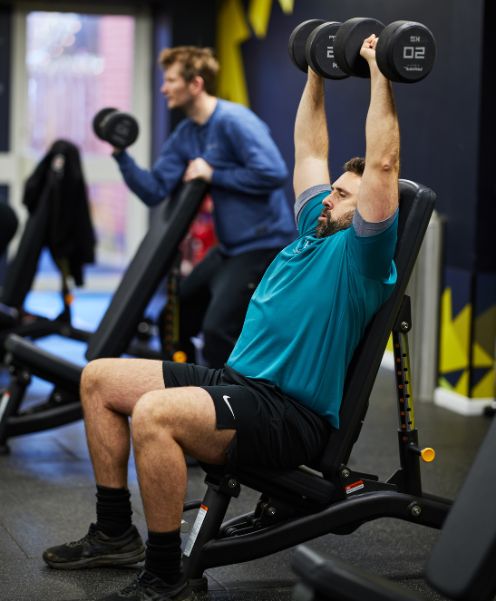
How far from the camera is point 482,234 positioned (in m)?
4.71

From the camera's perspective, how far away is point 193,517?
3215 mm

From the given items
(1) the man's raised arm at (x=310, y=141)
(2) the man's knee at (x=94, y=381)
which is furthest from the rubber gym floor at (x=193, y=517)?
(1) the man's raised arm at (x=310, y=141)

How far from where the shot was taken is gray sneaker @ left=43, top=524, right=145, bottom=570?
2715 millimetres

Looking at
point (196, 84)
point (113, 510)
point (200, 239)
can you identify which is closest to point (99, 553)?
point (113, 510)

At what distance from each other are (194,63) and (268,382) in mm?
1870

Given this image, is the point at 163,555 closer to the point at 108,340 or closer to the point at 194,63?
the point at 108,340

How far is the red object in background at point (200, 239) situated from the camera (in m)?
6.98

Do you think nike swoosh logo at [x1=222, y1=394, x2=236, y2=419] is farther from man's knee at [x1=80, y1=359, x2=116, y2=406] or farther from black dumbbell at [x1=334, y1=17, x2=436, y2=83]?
black dumbbell at [x1=334, y1=17, x2=436, y2=83]

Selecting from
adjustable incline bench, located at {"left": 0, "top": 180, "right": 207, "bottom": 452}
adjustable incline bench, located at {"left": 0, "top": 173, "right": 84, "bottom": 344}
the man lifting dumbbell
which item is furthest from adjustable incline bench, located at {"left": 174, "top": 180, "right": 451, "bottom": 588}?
adjustable incline bench, located at {"left": 0, "top": 173, "right": 84, "bottom": 344}

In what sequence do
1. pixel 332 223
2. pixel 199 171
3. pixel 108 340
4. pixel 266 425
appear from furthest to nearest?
pixel 199 171 < pixel 108 340 < pixel 332 223 < pixel 266 425

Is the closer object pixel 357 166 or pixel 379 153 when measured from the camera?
pixel 379 153

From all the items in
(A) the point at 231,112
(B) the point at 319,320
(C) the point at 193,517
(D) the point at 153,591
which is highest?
(A) the point at 231,112

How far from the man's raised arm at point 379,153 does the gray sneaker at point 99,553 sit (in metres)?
1.00

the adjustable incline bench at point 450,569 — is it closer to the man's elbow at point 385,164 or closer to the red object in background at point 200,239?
the man's elbow at point 385,164
